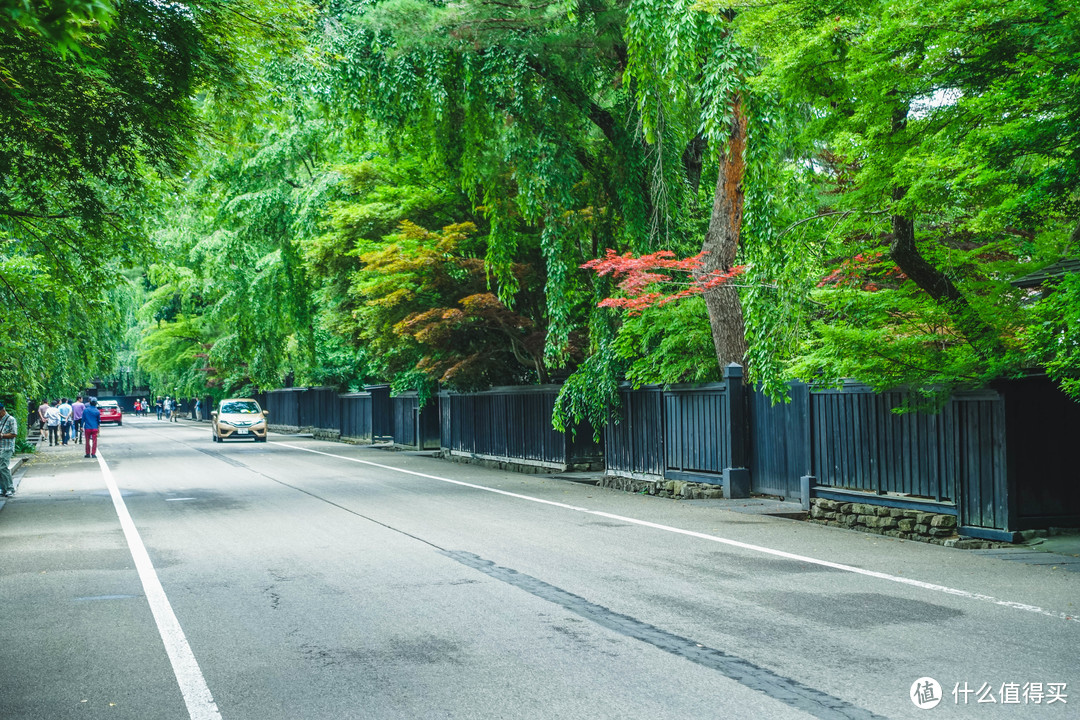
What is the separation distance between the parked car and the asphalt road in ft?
78.8

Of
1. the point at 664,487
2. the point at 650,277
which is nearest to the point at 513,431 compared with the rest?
the point at 664,487

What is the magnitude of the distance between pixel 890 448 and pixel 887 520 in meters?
0.92

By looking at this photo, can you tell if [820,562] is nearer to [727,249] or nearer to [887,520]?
[887,520]

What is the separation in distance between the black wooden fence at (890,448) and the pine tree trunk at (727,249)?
82cm

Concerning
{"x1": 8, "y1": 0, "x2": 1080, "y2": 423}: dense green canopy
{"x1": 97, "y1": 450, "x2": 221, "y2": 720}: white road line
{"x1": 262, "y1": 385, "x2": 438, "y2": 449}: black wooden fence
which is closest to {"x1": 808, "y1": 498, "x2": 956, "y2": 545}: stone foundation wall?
{"x1": 8, "y1": 0, "x2": 1080, "y2": 423}: dense green canopy

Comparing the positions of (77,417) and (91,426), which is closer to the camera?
(91,426)

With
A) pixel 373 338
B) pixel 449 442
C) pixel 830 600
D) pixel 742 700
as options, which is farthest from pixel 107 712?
pixel 449 442

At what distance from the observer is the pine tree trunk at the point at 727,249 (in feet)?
53.9

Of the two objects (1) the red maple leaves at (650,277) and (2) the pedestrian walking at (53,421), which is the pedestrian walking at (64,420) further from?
(1) the red maple leaves at (650,277)

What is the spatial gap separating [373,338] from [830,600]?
19.1m

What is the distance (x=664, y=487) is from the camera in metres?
17.7

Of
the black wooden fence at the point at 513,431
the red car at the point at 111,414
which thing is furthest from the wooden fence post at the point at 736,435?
the red car at the point at 111,414

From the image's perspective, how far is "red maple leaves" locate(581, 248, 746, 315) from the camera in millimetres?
16047

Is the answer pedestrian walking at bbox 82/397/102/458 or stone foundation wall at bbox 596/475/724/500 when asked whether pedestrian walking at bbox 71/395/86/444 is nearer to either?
pedestrian walking at bbox 82/397/102/458
